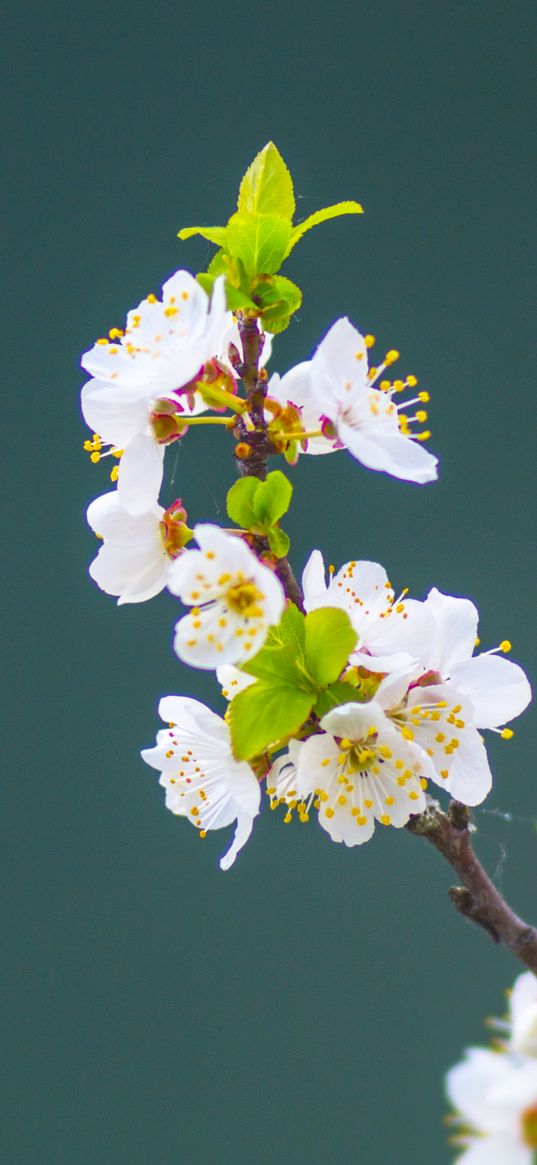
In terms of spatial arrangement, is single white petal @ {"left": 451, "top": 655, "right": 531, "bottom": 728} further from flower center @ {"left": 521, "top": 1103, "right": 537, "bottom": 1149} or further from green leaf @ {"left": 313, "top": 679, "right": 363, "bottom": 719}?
flower center @ {"left": 521, "top": 1103, "right": 537, "bottom": 1149}

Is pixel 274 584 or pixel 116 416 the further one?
pixel 116 416

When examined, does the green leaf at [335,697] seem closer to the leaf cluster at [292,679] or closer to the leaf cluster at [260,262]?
the leaf cluster at [292,679]

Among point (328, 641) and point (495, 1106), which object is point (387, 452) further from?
point (495, 1106)

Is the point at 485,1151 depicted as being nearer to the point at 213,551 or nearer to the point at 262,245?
the point at 213,551

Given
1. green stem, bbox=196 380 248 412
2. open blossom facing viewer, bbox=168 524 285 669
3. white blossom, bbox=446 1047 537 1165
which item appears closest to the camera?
white blossom, bbox=446 1047 537 1165

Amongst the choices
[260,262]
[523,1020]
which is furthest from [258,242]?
[523,1020]

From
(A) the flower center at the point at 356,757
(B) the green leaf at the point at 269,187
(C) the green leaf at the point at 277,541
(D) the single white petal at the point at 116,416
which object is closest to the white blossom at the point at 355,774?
Answer: (A) the flower center at the point at 356,757

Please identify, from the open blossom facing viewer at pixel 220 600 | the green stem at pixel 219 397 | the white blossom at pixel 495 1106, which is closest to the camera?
the white blossom at pixel 495 1106

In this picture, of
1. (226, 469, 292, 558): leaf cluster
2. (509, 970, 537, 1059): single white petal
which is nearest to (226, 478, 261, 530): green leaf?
(226, 469, 292, 558): leaf cluster
